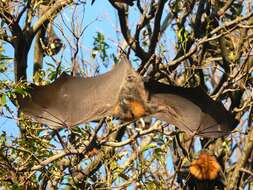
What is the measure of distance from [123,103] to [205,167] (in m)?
1.57

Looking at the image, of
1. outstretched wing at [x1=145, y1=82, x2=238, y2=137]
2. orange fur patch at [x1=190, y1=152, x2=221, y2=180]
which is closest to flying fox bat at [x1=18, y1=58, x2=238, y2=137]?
outstretched wing at [x1=145, y1=82, x2=238, y2=137]

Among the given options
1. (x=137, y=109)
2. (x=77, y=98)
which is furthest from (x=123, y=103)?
(x=77, y=98)

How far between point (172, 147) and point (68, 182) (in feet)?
5.72

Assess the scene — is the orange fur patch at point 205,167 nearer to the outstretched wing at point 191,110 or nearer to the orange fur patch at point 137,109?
the outstretched wing at point 191,110

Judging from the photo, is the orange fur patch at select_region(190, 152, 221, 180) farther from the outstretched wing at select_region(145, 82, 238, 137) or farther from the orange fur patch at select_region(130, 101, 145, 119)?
the orange fur patch at select_region(130, 101, 145, 119)

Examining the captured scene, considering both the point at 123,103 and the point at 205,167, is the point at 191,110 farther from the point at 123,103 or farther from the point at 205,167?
the point at 123,103

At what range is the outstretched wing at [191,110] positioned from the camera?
7.19 m

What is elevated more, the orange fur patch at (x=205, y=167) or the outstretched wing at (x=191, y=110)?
the outstretched wing at (x=191, y=110)

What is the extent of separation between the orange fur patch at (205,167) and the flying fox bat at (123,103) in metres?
0.63

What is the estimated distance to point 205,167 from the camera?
8039 mm

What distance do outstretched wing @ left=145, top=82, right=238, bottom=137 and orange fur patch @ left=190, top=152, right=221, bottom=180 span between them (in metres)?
0.63

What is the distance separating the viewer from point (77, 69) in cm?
805

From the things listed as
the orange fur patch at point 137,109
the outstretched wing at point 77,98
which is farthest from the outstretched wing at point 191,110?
the outstretched wing at point 77,98

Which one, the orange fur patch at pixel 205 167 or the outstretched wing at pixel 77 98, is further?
the orange fur patch at pixel 205 167
